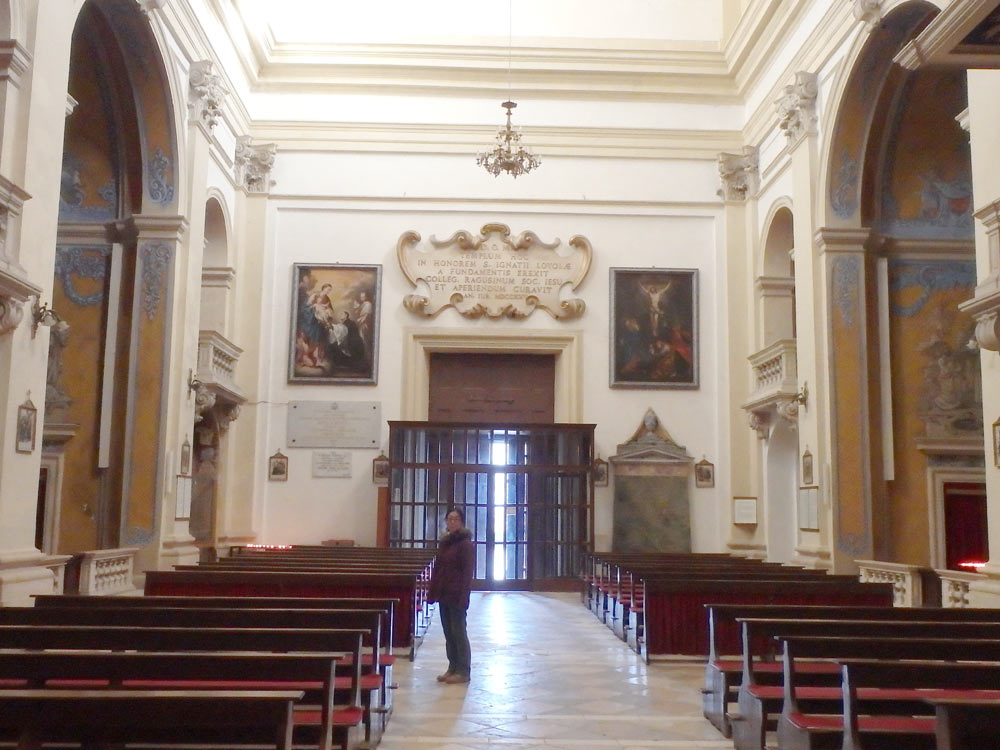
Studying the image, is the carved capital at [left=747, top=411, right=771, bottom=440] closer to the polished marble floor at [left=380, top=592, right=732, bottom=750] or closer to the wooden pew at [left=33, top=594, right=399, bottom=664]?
the polished marble floor at [left=380, top=592, right=732, bottom=750]

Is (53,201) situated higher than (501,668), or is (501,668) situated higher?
(53,201)

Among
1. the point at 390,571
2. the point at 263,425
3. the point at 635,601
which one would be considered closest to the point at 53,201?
the point at 390,571

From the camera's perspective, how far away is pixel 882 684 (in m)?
4.48

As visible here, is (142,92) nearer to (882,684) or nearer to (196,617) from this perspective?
(196,617)

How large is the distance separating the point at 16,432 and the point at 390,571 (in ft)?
12.4

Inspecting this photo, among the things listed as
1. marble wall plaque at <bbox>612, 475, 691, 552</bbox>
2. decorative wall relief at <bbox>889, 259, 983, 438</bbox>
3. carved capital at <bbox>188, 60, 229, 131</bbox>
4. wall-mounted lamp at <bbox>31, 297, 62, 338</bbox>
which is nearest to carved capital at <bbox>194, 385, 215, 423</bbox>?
carved capital at <bbox>188, 60, 229, 131</bbox>

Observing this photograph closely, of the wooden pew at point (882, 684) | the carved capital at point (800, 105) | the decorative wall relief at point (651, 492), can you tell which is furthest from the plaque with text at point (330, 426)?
the wooden pew at point (882, 684)

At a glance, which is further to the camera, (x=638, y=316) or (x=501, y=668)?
(x=638, y=316)

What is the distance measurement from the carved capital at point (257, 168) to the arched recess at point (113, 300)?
4.33 meters

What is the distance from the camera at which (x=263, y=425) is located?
1812cm

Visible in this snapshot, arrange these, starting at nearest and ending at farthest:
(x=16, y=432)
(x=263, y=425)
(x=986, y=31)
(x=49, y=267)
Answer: (x=986, y=31), (x=16, y=432), (x=49, y=267), (x=263, y=425)

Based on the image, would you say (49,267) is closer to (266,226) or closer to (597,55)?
(266,226)

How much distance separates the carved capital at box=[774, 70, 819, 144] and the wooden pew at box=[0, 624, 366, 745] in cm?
1167

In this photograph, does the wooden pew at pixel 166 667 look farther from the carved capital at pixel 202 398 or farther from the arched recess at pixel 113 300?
the carved capital at pixel 202 398
